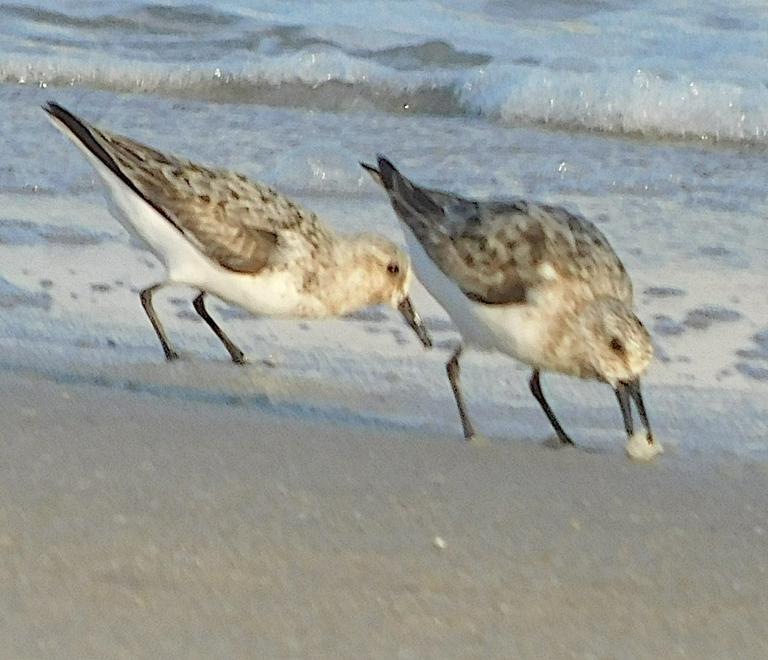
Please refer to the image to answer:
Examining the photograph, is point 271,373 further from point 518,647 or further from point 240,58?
point 240,58

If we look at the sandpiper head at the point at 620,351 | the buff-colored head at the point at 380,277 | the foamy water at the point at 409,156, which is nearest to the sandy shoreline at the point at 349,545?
the sandpiper head at the point at 620,351

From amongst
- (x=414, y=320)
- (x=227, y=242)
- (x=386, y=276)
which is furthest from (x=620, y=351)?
(x=227, y=242)

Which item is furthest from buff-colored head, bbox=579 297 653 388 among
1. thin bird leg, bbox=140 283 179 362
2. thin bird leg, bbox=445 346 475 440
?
thin bird leg, bbox=140 283 179 362

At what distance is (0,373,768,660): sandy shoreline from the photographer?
9.13 ft

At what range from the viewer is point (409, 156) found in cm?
823

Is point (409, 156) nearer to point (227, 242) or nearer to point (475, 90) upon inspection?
point (475, 90)

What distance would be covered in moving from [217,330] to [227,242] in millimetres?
327

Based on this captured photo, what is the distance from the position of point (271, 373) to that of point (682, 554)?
207 centimetres

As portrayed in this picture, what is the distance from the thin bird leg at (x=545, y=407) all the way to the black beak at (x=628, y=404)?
0.18 m

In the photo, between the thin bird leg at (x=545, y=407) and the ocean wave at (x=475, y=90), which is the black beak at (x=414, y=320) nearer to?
the thin bird leg at (x=545, y=407)

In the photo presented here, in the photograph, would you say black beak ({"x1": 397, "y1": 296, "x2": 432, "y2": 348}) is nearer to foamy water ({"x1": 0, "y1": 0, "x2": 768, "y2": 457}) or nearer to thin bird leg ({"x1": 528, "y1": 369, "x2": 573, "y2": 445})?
foamy water ({"x1": 0, "y1": 0, "x2": 768, "y2": 457})

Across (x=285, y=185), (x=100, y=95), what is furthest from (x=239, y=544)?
(x=100, y=95)

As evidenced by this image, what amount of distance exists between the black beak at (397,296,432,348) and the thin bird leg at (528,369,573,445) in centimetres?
68

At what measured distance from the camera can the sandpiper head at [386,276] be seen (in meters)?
5.48
